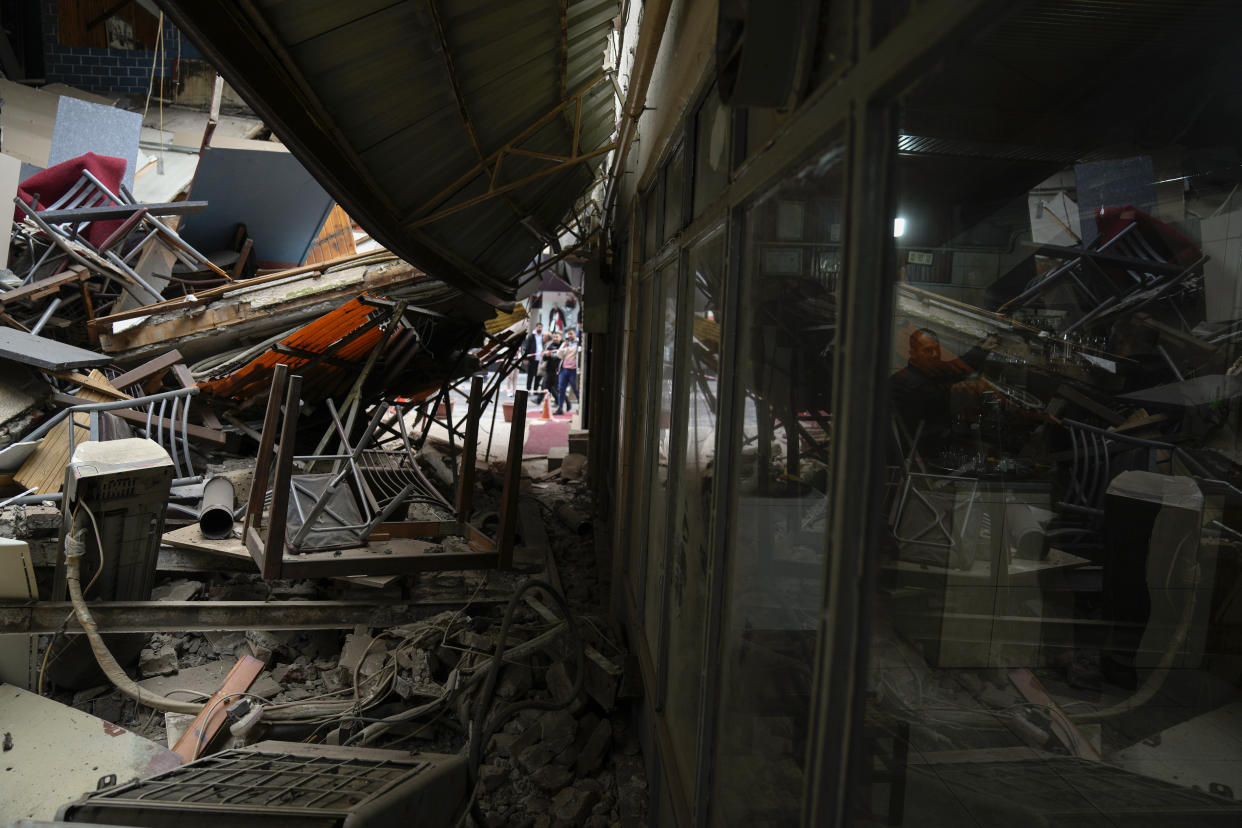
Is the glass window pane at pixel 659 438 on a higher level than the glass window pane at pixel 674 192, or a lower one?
lower

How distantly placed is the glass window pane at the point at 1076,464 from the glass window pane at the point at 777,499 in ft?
1.98

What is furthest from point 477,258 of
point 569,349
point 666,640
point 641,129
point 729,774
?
point 569,349

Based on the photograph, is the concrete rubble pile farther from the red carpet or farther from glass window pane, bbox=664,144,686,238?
the red carpet

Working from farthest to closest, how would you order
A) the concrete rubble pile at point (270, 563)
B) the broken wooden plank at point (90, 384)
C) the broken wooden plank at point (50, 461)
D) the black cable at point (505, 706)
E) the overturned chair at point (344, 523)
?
the broken wooden plank at point (90, 384) → the broken wooden plank at point (50, 461) → the overturned chair at point (344, 523) → the concrete rubble pile at point (270, 563) → the black cable at point (505, 706)

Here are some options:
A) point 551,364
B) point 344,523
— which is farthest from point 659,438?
point 551,364

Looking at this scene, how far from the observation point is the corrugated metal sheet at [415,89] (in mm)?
3367

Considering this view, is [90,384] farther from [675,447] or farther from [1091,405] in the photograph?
[1091,405]

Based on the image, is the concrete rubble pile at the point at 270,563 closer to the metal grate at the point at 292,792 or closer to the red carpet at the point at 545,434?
the metal grate at the point at 292,792

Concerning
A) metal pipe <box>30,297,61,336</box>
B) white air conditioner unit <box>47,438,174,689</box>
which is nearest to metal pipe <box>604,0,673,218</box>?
white air conditioner unit <box>47,438,174,689</box>

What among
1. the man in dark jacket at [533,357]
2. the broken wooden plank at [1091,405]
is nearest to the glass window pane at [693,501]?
the broken wooden plank at [1091,405]

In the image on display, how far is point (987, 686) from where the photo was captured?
4.11m

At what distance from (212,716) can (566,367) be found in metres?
14.2

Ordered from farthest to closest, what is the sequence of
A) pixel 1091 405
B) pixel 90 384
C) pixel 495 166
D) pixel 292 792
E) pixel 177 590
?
pixel 90 384, pixel 177 590, pixel 495 166, pixel 1091 405, pixel 292 792

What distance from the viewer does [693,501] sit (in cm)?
312
